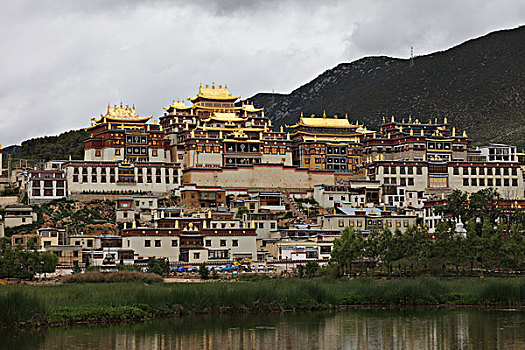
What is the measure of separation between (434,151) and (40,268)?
Result: 66369 millimetres

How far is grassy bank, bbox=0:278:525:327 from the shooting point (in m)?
53.6

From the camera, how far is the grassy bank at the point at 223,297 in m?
53.6

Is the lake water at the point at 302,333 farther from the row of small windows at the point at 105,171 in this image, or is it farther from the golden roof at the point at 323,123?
the golden roof at the point at 323,123

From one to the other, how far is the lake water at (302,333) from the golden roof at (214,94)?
262ft

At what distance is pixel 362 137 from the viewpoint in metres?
133

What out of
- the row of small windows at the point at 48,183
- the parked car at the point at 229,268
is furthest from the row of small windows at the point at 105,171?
the parked car at the point at 229,268

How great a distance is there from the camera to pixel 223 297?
5856cm

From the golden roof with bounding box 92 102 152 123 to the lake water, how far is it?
63.8 m

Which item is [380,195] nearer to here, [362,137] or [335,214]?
[335,214]

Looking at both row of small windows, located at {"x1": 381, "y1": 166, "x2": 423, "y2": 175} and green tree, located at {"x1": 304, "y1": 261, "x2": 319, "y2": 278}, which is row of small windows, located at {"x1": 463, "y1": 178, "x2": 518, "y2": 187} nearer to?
row of small windows, located at {"x1": 381, "y1": 166, "x2": 423, "y2": 175}

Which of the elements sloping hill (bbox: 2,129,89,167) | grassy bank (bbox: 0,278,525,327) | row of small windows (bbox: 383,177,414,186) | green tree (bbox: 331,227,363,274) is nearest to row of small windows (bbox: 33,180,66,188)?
sloping hill (bbox: 2,129,89,167)

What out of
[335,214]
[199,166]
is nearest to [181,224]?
[335,214]

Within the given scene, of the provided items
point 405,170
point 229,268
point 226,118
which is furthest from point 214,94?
point 229,268

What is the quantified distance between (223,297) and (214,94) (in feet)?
268
